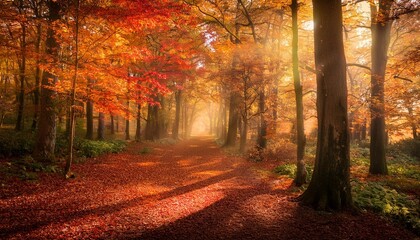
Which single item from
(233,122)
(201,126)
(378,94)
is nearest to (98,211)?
(378,94)

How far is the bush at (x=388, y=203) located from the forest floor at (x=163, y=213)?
1.41 feet

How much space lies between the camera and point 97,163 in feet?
36.2

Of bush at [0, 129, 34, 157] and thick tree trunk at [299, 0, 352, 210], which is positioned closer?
thick tree trunk at [299, 0, 352, 210]

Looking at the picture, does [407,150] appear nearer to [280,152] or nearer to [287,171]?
[280,152]

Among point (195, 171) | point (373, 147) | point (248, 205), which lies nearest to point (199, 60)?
point (195, 171)

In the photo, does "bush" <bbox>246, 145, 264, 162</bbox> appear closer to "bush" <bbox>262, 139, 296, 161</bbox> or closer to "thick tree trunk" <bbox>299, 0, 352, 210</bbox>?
"bush" <bbox>262, 139, 296, 161</bbox>

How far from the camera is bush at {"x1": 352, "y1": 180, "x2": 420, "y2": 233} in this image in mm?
5801

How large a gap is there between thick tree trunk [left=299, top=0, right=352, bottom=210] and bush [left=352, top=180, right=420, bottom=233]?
836 millimetres

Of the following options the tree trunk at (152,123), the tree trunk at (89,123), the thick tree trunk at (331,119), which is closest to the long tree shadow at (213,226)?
the thick tree trunk at (331,119)

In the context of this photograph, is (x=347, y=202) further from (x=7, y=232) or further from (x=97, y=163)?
(x=97, y=163)

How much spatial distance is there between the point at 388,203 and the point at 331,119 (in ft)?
9.66

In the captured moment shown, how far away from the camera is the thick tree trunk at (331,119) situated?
6262mm

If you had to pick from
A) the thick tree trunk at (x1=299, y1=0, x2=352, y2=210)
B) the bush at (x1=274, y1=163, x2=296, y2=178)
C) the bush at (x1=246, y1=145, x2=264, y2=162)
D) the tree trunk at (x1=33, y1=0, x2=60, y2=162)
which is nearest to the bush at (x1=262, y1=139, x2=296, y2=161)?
the bush at (x1=246, y1=145, x2=264, y2=162)

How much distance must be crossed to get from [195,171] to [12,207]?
696 centimetres
